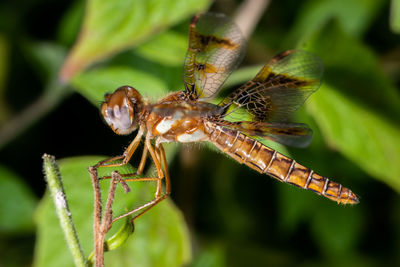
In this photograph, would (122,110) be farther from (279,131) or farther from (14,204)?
(14,204)

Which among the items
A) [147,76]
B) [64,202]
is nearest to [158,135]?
[64,202]

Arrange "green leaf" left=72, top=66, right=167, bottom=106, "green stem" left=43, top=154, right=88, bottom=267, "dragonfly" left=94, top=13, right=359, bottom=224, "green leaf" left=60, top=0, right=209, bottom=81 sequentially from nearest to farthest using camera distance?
1. "green stem" left=43, top=154, right=88, bottom=267
2. "dragonfly" left=94, top=13, right=359, bottom=224
3. "green leaf" left=60, top=0, right=209, bottom=81
4. "green leaf" left=72, top=66, right=167, bottom=106

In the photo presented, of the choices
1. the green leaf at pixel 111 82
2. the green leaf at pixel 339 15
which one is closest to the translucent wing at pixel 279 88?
the green leaf at pixel 111 82

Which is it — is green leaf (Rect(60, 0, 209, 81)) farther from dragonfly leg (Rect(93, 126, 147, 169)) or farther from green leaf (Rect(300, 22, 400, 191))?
green leaf (Rect(300, 22, 400, 191))

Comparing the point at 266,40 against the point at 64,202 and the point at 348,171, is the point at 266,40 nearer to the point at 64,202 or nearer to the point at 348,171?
the point at 348,171

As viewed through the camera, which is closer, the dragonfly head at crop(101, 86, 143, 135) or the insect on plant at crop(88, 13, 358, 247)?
the dragonfly head at crop(101, 86, 143, 135)

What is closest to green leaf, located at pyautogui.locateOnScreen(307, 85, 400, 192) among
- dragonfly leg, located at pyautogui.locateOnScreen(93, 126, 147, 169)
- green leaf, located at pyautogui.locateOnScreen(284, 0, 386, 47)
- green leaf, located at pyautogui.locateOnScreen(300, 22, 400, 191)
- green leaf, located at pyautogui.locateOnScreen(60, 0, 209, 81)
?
green leaf, located at pyautogui.locateOnScreen(300, 22, 400, 191)

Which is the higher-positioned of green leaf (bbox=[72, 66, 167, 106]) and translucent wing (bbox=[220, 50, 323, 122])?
translucent wing (bbox=[220, 50, 323, 122])
